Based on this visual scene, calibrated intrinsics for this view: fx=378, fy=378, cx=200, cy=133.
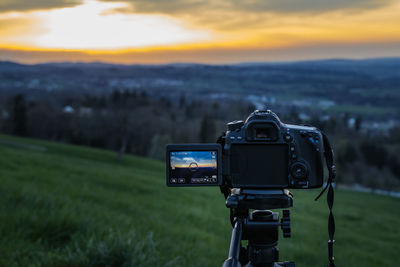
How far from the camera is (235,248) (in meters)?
1.71

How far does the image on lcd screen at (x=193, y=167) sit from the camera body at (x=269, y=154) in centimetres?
7

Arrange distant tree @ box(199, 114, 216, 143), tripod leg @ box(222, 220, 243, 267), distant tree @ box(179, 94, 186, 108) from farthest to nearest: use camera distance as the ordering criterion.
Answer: distant tree @ box(179, 94, 186, 108)
distant tree @ box(199, 114, 216, 143)
tripod leg @ box(222, 220, 243, 267)

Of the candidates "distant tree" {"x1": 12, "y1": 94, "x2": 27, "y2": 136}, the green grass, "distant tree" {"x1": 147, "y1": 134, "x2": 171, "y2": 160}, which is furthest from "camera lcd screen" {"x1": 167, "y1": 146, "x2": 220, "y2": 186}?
the green grass

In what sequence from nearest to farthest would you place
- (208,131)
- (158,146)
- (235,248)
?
(235,248), (158,146), (208,131)

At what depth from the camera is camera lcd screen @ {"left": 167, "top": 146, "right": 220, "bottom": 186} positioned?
1889mm

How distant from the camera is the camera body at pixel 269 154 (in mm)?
1847

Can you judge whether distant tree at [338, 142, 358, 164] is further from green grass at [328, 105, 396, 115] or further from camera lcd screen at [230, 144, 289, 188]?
camera lcd screen at [230, 144, 289, 188]

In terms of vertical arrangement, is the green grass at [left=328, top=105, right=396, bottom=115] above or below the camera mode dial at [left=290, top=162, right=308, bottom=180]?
below

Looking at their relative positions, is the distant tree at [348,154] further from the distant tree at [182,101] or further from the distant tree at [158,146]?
the distant tree at [182,101]

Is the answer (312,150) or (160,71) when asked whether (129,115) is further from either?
(160,71)

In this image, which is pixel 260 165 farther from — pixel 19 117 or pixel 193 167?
pixel 19 117

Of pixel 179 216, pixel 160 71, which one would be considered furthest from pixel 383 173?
pixel 160 71

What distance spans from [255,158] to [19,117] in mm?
53174

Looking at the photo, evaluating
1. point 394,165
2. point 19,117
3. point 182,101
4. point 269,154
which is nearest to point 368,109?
point 394,165
